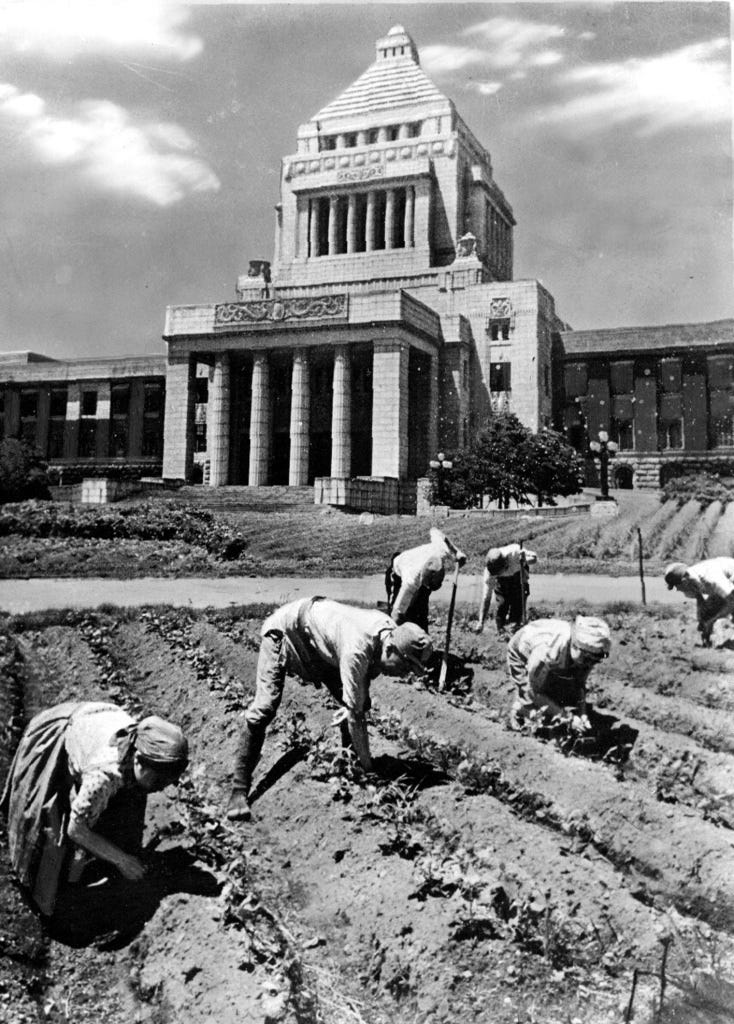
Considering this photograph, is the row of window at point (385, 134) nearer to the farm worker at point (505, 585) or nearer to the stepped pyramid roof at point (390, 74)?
the stepped pyramid roof at point (390, 74)

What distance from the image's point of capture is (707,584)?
827cm

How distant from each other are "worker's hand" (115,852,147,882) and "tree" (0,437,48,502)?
548cm

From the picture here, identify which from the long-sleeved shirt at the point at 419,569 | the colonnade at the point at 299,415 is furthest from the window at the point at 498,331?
the long-sleeved shirt at the point at 419,569

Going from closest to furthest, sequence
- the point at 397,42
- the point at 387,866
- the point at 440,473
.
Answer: the point at 387,866 < the point at 397,42 < the point at 440,473

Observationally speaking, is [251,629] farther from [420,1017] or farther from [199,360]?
[199,360]

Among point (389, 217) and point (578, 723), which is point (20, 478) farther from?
point (389, 217)

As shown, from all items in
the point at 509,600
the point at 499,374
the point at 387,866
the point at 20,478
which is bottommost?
the point at 387,866

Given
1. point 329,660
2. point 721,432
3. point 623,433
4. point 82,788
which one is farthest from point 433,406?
point 82,788

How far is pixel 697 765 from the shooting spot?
6.30m

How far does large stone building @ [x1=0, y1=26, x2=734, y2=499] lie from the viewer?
3475 cm

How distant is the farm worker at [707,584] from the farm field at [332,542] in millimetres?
537

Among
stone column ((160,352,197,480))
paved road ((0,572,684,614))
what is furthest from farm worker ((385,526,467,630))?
stone column ((160,352,197,480))

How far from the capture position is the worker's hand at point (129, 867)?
4934mm

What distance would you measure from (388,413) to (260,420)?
5.84 meters
